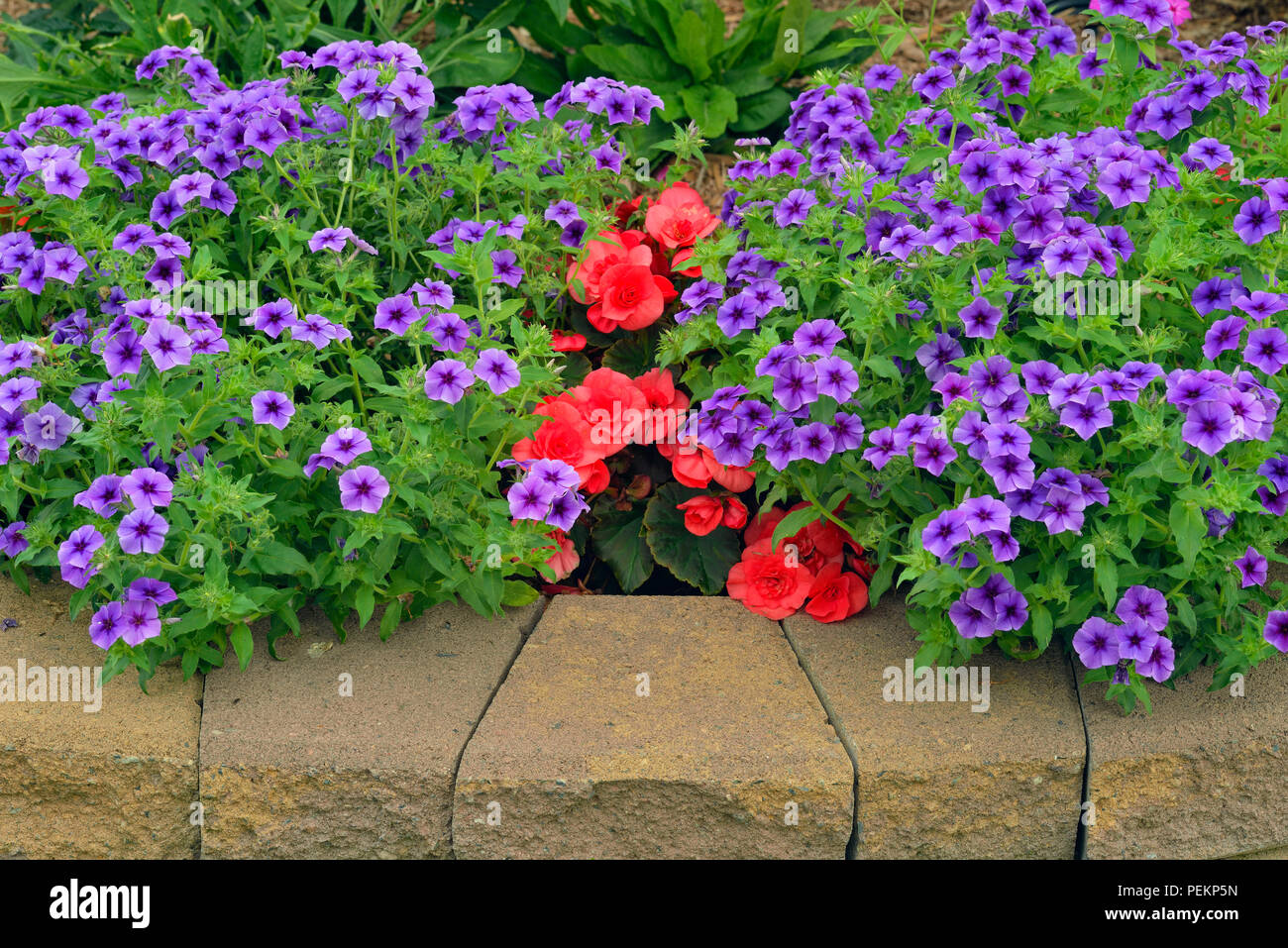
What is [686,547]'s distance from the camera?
2680mm

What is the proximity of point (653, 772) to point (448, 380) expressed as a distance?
772 mm

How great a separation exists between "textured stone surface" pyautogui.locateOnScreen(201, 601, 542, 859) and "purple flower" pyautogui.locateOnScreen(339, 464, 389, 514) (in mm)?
398

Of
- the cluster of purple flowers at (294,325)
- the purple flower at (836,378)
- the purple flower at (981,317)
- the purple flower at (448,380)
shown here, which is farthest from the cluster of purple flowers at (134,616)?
the purple flower at (981,317)

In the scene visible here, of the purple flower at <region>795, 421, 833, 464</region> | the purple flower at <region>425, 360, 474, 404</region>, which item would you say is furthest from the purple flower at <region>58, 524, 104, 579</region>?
the purple flower at <region>795, 421, 833, 464</region>

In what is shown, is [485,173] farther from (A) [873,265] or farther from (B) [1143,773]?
Answer: (B) [1143,773]

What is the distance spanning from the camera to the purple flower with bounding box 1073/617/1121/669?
83.3 inches

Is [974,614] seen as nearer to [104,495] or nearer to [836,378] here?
[836,378]

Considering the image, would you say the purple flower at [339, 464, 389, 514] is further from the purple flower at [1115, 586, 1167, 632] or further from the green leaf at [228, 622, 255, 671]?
the purple flower at [1115, 586, 1167, 632]

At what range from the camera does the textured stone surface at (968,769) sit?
214 centimetres

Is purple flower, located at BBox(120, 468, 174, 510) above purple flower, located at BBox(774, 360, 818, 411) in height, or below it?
below

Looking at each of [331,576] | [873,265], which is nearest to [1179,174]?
[873,265]

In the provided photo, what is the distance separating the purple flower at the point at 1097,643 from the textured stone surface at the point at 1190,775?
0.15 metres

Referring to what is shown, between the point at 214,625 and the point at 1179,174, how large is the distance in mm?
2024

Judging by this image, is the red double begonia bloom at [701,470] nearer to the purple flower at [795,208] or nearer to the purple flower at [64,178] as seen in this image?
the purple flower at [795,208]
